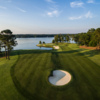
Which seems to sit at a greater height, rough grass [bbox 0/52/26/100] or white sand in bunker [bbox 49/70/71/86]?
white sand in bunker [bbox 49/70/71/86]

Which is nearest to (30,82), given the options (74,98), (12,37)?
(74,98)

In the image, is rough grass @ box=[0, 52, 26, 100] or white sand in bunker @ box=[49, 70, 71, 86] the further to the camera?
white sand in bunker @ box=[49, 70, 71, 86]

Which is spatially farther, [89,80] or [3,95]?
[89,80]

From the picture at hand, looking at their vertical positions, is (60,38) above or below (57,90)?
above

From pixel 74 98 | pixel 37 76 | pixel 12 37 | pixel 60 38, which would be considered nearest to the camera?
pixel 74 98

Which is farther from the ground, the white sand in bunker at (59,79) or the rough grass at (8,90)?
the white sand in bunker at (59,79)

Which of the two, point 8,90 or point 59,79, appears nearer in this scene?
point 8,90

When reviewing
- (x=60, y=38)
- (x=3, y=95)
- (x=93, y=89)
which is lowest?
(x=3, y=95)

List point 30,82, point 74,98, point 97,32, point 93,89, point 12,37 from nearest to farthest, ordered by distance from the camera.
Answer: point 74,98, point 93,89, point 30,82, point 12,37, point 97,32

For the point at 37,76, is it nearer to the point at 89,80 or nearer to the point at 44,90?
the point at 44,90

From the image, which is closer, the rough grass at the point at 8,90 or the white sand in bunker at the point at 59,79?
the rough grass at the point at 8,90

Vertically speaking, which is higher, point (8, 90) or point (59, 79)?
point (59, 79)
